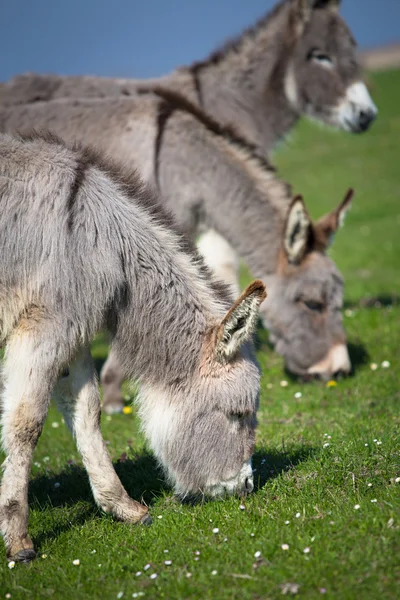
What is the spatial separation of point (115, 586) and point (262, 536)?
2.58 feet

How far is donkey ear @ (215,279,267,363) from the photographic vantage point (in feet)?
12.6

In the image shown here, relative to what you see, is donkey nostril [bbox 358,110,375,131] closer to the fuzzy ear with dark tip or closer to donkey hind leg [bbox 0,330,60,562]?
the fuzzy ear with dark tip

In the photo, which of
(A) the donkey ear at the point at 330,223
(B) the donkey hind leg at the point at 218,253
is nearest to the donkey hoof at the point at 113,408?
(B) the donkey hind leg at the point at 218,253

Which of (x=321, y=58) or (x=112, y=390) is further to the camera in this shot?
(x=321, y=58)

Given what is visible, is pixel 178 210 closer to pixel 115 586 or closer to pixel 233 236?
pixel 233 236

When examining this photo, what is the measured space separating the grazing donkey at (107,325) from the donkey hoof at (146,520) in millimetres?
12

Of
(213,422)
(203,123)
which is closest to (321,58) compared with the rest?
(203,123)

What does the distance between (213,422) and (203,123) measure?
3843 millimetres

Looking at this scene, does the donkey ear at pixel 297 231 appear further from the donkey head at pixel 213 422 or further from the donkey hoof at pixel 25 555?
the donkey hoof at pixel 25 555

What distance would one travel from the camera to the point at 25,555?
12.3 feet

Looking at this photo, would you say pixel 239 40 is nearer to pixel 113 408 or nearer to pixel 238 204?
pixel 238 204

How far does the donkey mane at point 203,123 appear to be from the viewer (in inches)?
277

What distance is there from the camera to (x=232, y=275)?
7.80 meters

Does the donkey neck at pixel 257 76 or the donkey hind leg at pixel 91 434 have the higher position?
the donkey neck at pixel 257 76
